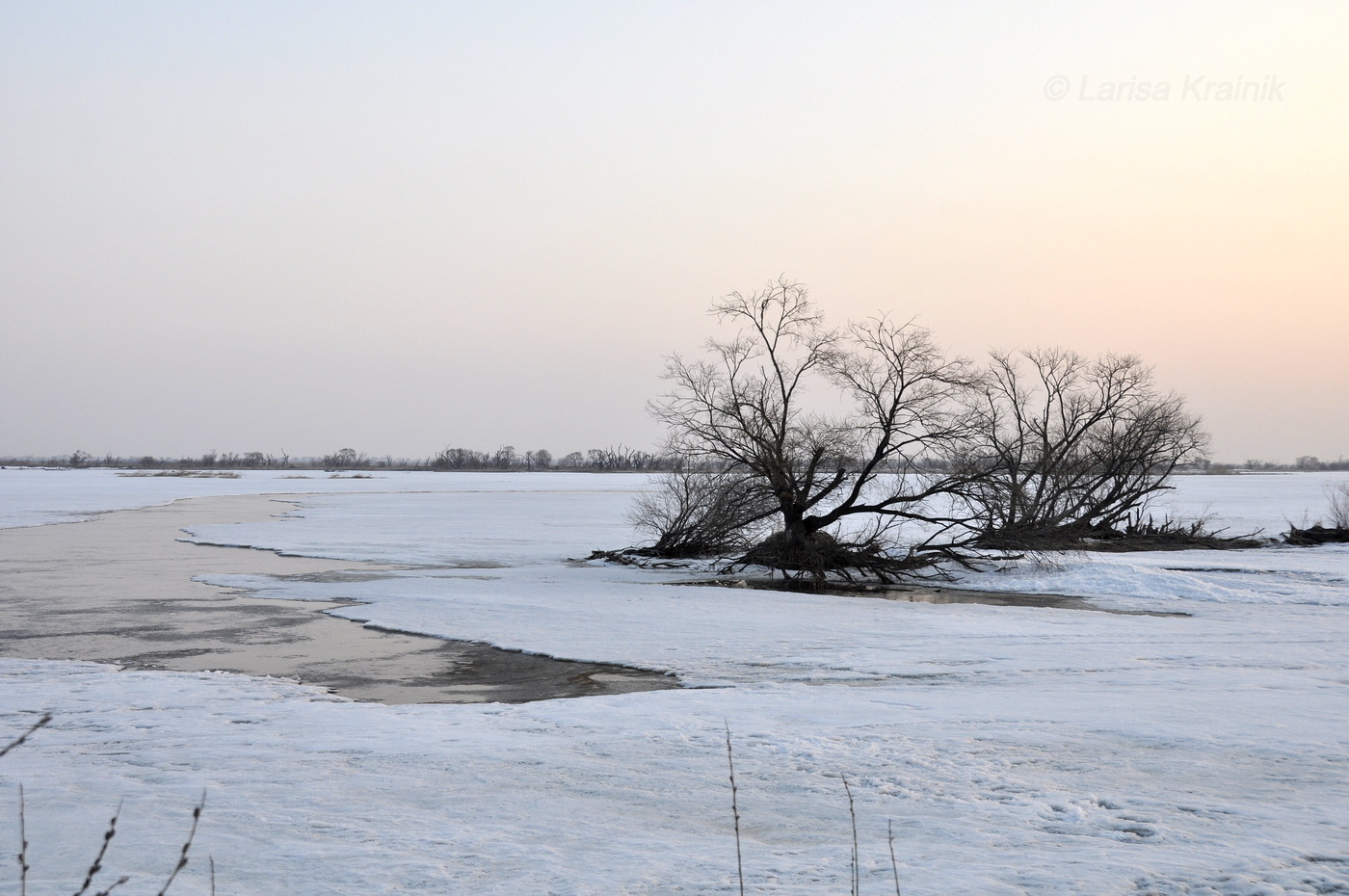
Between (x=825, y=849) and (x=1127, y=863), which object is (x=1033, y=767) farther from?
(x=825, y=849)

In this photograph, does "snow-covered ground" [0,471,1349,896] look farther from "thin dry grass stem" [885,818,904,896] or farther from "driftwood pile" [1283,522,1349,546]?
"driftwood pile" [1283,522,1349,546]

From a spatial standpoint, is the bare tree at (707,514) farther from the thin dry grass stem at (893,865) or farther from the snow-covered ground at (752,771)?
the thin dry grass stem at (893,865)

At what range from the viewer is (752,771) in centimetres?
672

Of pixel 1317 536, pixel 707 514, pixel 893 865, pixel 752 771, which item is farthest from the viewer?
pixel 1317 536

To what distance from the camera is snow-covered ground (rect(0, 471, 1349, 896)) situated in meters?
4.90

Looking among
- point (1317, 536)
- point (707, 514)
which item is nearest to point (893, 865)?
point (707, 514)

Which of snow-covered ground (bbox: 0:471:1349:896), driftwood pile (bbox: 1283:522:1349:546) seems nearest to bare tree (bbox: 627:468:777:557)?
snow-covered ground (bbox: 0:471:1349:896)

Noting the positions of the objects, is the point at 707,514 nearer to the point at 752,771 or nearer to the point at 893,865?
the point at 752,771

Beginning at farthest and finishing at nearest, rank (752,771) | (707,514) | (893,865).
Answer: (707,514) → (752,771) → (893,865)

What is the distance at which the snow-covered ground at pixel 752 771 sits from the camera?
4.90 meters

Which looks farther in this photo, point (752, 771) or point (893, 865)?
point (752, 771)

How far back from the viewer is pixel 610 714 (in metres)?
8.52

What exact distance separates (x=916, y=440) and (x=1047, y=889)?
61.3ft

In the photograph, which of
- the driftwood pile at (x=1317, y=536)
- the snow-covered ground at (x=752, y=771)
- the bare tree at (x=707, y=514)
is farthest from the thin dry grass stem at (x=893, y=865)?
the driftwood pile at (x=1317, y=536)
